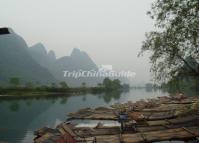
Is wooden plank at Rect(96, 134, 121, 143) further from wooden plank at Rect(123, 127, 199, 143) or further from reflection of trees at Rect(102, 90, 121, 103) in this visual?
reflection of trees at Rect(102, 90, 121, 103)

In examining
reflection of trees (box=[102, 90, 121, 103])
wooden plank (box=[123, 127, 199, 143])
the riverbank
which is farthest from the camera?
the riverbank

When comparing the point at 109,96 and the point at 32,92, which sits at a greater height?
the point at 32,92

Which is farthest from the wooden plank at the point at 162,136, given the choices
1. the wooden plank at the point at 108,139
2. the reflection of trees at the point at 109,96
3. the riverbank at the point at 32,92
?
the riverbank at the point at 32,92

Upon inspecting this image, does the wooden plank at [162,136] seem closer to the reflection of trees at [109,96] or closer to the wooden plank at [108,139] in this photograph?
the wooden plank at [108,139]

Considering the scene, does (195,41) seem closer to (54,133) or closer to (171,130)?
(171,130)

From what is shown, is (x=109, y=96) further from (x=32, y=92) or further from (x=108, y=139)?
(x=108, y=139)

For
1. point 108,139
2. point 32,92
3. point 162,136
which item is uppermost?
point 32,92

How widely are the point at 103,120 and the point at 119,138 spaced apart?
1264cm

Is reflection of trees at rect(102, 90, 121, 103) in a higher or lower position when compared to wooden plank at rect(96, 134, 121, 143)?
lower

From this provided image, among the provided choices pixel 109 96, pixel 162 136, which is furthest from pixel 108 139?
pixel 109 96

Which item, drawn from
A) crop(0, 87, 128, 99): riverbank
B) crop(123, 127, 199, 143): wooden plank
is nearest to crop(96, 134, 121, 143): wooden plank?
crop(123, 127, 199, 143): wooden plank

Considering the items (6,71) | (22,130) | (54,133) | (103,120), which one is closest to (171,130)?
(54,133)

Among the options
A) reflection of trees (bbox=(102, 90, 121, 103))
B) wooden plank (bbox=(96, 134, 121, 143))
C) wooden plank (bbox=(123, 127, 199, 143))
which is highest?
wooden plank (bbox=(123, 127, 199, 143))

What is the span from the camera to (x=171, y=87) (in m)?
21.0
